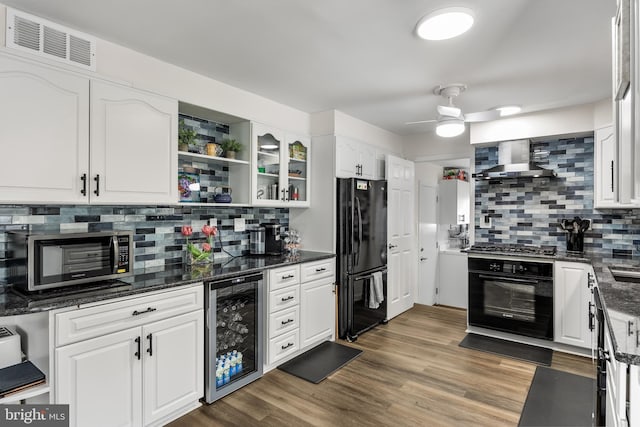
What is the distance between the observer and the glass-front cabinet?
3.30 metres

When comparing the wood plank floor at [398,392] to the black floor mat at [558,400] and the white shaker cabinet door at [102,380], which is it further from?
the white shaker cabinet door at [102,380]

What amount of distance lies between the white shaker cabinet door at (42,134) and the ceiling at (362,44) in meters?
0.41

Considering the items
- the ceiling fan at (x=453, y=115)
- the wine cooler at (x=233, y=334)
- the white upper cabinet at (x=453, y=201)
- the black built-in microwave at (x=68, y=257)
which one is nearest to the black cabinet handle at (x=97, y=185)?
the black built-in microwave at (x=68, y=257)

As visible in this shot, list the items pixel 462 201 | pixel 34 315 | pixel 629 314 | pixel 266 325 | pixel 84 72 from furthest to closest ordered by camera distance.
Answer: pixel 462 201 < pixel 266 325 < pixel 84 72 < pixel 34 315 < pixel 629 314

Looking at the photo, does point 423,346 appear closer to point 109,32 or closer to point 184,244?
point 184,244

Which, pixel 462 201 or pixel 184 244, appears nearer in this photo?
pixel 184 244

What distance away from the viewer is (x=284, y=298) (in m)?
3.09

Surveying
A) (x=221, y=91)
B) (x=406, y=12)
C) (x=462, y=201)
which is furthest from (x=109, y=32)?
(x=462, y=201)

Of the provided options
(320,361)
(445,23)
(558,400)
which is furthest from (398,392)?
(445,23)

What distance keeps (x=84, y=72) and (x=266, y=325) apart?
2.21 m

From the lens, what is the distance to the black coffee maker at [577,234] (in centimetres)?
379

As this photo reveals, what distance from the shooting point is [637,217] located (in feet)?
11.8

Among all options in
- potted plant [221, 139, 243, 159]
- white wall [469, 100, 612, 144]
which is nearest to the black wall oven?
white wall [469, 100, 612, 144]

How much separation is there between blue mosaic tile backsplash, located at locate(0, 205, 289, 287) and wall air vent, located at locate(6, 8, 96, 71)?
3.02 ft
